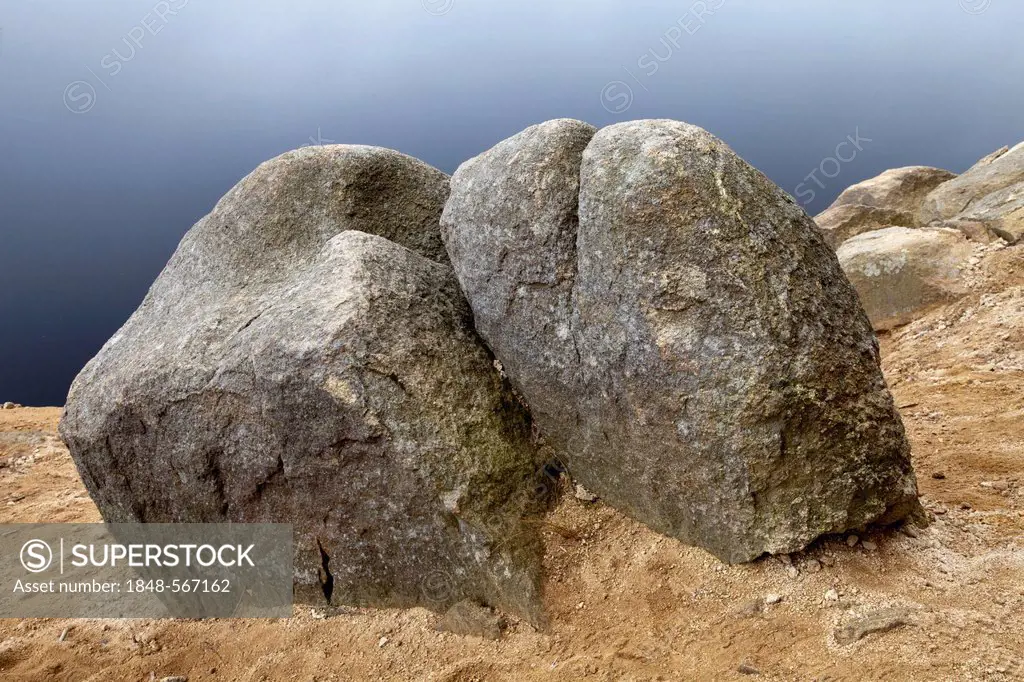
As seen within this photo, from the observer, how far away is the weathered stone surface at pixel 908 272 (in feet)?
30.3

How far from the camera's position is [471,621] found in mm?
4535

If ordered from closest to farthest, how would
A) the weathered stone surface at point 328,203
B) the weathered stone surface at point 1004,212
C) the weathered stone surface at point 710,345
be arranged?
1. the weathered stone surface at point 710,345
2. the weathered stone surface at point 328,203
3. the weathered stone surface at point 1004,212

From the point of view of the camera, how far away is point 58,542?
7.43 m

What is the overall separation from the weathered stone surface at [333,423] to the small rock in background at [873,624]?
1686mm

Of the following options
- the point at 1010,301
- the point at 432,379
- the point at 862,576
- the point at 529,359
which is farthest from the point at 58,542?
the point at 1010,301

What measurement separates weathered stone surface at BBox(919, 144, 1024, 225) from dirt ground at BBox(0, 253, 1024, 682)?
6.00 meters

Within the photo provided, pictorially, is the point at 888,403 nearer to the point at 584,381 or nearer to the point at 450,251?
the point at 584,381

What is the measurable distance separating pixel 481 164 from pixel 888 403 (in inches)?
117

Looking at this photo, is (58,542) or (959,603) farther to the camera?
(58,542)

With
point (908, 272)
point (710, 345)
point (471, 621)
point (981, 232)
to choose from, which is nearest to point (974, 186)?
point (981, 232)

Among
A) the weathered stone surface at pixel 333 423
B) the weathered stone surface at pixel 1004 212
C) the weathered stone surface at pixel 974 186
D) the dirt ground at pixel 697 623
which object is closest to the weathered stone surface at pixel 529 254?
the weathered stone surface at pixel 333 423

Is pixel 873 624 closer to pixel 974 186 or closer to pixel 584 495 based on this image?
pixel 584 495

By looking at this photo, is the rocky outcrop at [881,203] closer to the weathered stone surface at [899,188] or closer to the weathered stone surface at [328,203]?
the weathered stone surface at [899,188]

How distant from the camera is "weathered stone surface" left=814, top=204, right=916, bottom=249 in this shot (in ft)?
40.4
